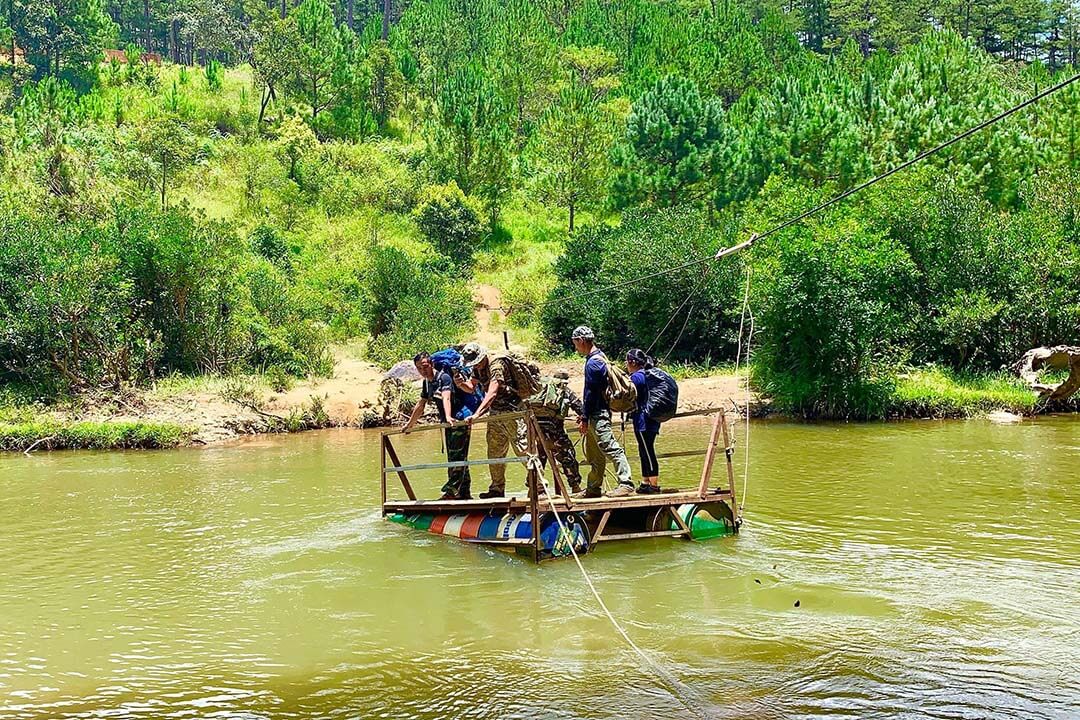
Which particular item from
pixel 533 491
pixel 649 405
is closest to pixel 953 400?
pixel 649 405

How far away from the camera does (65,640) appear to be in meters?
9.34

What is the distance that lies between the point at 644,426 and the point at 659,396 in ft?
1.34

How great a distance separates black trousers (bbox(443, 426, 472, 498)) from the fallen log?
1663 cm

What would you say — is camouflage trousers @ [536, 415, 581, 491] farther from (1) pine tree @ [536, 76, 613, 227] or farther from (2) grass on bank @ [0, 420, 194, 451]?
(1) pine tree @ [536, 76, 613, 227]

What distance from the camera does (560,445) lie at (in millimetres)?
12109

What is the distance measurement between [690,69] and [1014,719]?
50897 mm

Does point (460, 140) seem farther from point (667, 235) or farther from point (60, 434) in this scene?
point (60, 434)

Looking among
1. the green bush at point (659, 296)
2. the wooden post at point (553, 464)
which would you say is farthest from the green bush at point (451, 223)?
the wooden post at point (553, 464)

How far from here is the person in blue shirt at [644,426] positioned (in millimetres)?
11984

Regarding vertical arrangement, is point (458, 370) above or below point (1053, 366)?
above

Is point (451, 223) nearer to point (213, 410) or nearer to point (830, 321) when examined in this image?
point (213, 410)

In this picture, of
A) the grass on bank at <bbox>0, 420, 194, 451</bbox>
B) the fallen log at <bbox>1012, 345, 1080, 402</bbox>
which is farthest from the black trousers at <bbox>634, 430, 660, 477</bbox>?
the fallen log at <bbox>1012, 345, 1080, 402</bbox>

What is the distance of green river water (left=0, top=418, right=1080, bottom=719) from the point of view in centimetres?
762

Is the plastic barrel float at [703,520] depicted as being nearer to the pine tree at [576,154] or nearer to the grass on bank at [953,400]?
the grass on bank at [953,400]
